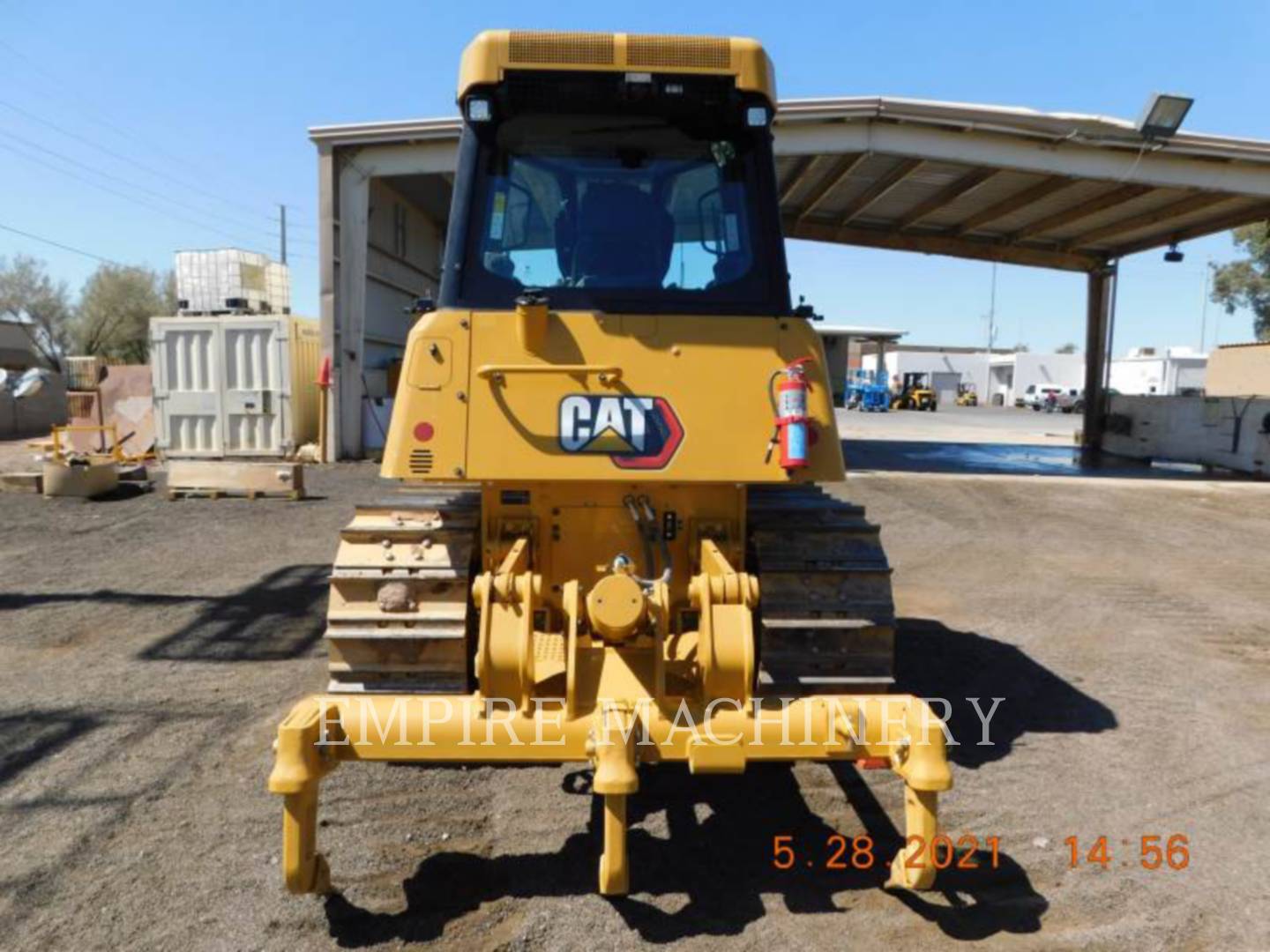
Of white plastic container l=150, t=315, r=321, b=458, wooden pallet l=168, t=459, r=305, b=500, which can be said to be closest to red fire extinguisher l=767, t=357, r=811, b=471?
wooden pallet l=168, t=459, r=305, b=500

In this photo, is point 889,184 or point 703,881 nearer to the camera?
point 703,881

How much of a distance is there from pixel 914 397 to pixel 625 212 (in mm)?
48147

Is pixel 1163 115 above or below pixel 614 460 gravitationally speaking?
above

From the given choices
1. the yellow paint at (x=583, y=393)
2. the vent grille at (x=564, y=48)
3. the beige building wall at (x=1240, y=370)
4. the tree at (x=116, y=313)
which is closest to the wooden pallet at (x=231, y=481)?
the yellow paint at (x=583, y=393)

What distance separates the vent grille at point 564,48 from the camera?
141 inches

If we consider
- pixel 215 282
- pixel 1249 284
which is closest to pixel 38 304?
pixel 215 282

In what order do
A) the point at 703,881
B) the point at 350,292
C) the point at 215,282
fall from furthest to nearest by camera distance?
the point at 215,282
the point at 350,292
the point at 703,881

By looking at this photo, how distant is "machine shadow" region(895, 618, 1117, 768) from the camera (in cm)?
473

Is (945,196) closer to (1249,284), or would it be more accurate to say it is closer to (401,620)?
(401,620)

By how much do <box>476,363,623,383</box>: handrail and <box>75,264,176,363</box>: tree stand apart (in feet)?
153

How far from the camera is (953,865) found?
11.4 ft

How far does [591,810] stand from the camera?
12.6ft

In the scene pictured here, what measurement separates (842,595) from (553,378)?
147 cm

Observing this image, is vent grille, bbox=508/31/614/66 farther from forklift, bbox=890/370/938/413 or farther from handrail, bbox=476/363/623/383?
forklift, bbox=890/370/938/413
